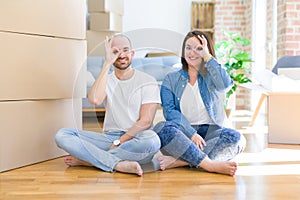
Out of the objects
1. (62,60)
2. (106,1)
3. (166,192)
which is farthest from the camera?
(106,1)

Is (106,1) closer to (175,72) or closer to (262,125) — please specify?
(262,125)

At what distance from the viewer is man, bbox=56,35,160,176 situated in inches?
80.3

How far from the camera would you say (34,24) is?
2.14 m

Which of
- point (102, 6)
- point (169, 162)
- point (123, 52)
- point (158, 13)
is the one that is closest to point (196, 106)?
point (169, 162)

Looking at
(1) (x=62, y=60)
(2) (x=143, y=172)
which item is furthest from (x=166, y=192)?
(1) (x=62, y=60)

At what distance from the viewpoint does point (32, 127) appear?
219cm

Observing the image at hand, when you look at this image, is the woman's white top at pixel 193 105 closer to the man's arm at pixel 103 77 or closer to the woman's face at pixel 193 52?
the woman's face at pixel 193 52

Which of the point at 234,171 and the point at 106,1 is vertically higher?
the point at 106,1

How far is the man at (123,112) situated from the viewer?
80.3 inches

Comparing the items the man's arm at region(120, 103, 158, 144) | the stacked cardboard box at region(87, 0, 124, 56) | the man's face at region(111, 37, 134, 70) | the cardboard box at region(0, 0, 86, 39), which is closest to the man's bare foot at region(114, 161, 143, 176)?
the man's arm at region(120, 103, 158, 144)

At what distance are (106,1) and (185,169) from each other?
3853mm

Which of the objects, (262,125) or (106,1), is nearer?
(262,125)

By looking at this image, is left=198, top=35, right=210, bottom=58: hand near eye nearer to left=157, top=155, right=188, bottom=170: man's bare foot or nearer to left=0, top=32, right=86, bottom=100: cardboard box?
left=157, top=155, right=188, bottom=170: man's bare foot

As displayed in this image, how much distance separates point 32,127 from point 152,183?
2.22 ft
